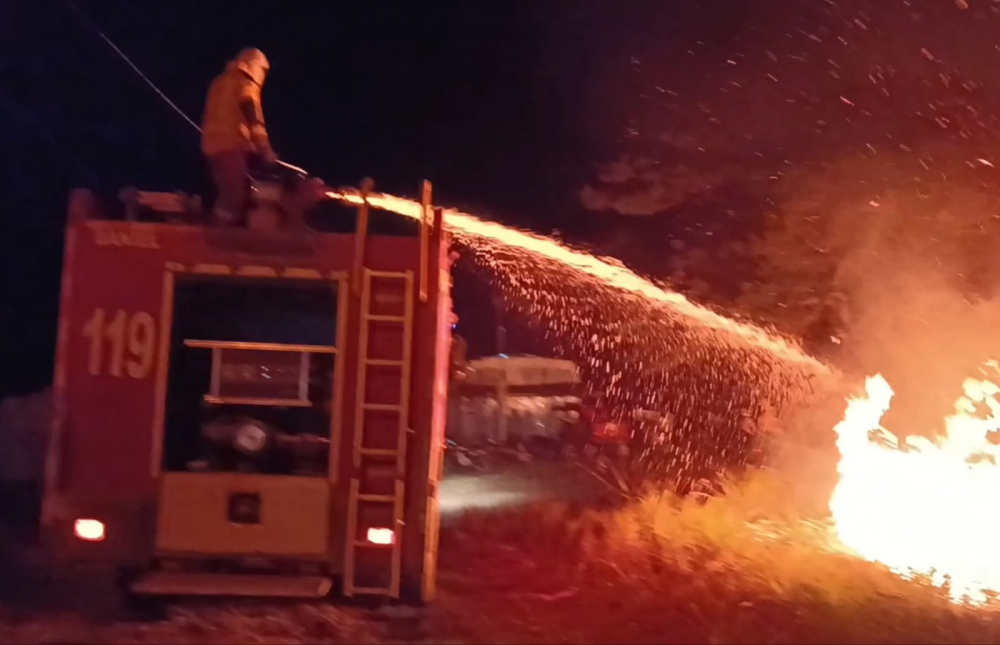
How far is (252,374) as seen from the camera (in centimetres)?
687

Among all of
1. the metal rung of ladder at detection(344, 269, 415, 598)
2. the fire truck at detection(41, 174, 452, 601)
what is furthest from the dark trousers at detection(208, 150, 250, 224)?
the metal rung of ladder at detection(344, 269, 415, 598)

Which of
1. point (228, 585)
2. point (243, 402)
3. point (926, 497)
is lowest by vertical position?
point (228, 585)

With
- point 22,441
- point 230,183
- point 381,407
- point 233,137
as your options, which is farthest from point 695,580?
point 22,441

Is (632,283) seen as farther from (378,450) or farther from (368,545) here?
(368,545)

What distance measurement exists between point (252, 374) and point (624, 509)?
5552mm

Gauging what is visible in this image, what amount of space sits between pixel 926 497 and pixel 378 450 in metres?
5.65

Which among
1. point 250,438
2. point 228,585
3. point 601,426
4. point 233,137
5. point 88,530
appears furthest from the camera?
point 601,426

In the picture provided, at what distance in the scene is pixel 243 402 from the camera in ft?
22.3

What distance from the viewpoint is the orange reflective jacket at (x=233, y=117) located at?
23.5ft

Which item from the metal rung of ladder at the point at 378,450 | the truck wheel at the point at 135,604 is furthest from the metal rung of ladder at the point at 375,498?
the truck wheel at the point at 135,604

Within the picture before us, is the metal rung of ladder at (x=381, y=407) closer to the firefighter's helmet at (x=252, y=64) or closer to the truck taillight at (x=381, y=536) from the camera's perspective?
the truck taillight at (x=381, y=536)

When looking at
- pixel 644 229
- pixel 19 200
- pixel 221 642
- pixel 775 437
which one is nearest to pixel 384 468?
pixel 221 642

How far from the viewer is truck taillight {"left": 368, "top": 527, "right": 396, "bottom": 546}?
6738 mm

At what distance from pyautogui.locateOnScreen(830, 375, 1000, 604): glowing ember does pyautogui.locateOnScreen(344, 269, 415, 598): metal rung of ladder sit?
4.46 m
